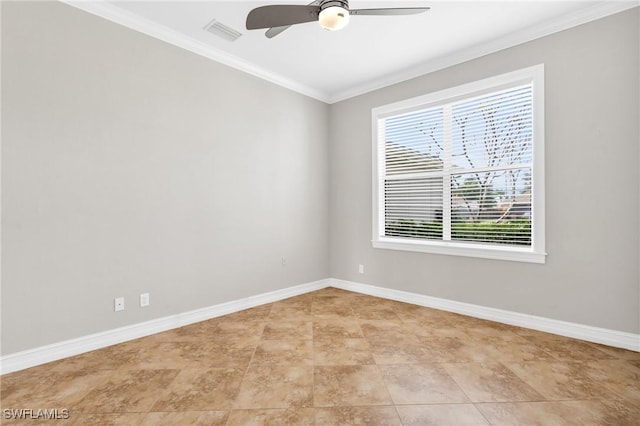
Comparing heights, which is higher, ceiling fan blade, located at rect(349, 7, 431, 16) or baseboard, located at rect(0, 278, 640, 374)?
ceiling fan blade, located at rect(349, 7, 431, 16)

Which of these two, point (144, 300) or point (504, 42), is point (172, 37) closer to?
point (144, 300)

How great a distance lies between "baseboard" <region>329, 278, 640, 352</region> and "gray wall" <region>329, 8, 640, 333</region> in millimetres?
62

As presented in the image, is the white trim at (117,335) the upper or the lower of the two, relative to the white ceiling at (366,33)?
lower

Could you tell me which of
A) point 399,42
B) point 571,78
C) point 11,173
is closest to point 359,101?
point 399,42

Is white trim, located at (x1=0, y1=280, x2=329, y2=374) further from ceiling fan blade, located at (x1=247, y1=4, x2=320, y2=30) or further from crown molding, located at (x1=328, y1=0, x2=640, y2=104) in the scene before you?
crown molding, located at (x1=328, y1=0, x2=640, y2=104)

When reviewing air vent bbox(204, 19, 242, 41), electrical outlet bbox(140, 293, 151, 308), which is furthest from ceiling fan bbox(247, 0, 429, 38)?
electrical outlet bbox(140, 293, 151, 308)

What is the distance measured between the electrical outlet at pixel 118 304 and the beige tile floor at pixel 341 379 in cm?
31

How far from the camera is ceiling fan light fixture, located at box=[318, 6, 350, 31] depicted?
6.44 feet

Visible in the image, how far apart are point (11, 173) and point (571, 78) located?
4.68 meters

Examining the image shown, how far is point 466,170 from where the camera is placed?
360 centimetres

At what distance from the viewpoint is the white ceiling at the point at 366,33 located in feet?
8.90

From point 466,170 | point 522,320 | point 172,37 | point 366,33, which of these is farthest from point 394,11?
point 522,320

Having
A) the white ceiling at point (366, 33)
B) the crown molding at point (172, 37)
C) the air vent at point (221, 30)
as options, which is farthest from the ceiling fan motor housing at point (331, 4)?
the crown molding at point (172, 37)

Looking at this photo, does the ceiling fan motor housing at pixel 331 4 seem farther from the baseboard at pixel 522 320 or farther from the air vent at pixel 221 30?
the baseboard at pixel 522 320
